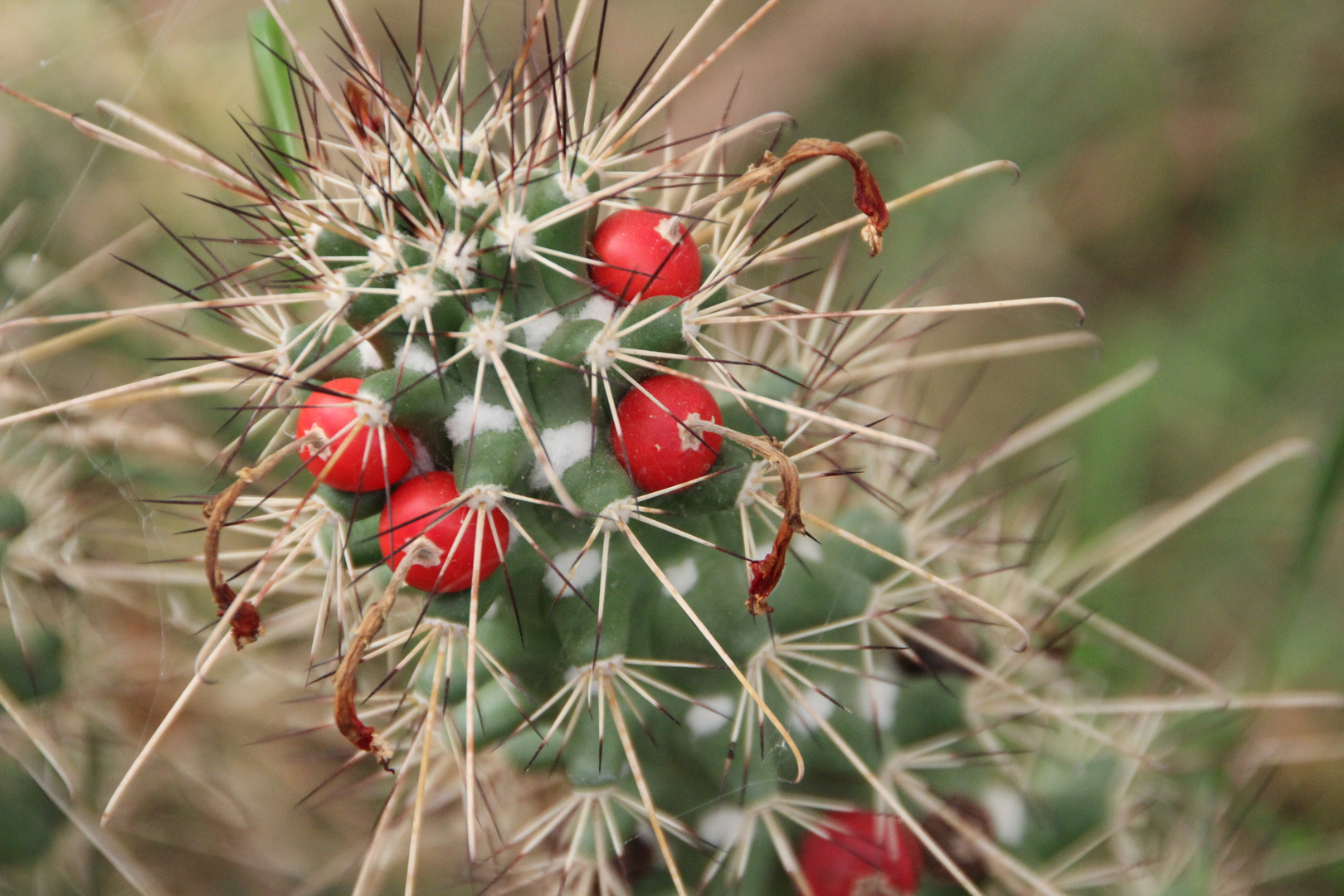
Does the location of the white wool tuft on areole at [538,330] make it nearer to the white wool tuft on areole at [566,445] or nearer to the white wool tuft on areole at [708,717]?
the white wool tuft on areole at [566,445]

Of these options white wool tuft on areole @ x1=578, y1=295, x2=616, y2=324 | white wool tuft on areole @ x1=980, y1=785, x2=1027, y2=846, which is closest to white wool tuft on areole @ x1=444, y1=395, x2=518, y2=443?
white wool tuft on areole @ x1=578, y1=295, x2=616, y2=324

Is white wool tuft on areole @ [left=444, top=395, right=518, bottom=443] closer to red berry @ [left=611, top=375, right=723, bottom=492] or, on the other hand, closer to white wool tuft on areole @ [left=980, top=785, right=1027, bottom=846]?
red berry @ [left=611, top=375, right=723, bottom=492]

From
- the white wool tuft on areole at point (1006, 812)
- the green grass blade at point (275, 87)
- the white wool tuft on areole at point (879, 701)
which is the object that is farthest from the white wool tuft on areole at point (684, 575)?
the green grass blade at point (275, 87)

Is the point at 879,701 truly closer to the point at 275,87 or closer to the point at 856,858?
the point at 856,858

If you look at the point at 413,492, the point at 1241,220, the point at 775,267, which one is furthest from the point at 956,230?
the point at 413,492

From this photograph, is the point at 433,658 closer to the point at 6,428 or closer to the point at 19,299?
the point at 6,428

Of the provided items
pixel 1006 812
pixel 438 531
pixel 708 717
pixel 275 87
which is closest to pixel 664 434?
pixel 438 531
